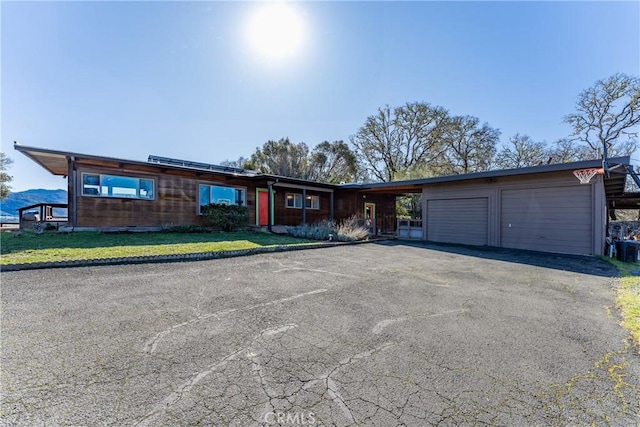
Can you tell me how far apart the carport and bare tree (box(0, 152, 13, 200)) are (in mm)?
25014

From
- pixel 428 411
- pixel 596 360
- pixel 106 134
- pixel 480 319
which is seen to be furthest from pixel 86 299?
pixel 106 134

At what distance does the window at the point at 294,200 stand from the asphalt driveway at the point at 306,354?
11.4 m

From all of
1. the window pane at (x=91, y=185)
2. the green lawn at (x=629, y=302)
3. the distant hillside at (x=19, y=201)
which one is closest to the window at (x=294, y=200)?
the window pane at (x=91, y=185)

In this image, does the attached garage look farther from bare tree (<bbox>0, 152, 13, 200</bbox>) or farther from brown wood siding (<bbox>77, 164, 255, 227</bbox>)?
bare tree (<bbox>0, 152, 13, 200</bbox>)

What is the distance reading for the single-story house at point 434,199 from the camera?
31.4ft

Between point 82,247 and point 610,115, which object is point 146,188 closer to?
point 82,247

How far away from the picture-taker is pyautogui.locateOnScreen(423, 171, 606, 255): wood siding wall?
9281mm

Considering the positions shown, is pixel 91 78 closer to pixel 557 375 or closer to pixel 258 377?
pixel 258 377

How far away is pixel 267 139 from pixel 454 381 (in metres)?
27.3

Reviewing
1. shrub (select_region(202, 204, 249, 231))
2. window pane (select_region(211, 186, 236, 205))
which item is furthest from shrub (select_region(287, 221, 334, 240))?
window pane (select_region(211, 186, 236, 205))

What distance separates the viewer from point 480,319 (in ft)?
11.7

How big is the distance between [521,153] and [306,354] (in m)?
27.4

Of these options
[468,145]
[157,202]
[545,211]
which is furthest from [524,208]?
[468,145]

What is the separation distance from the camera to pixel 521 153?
23344 mm
